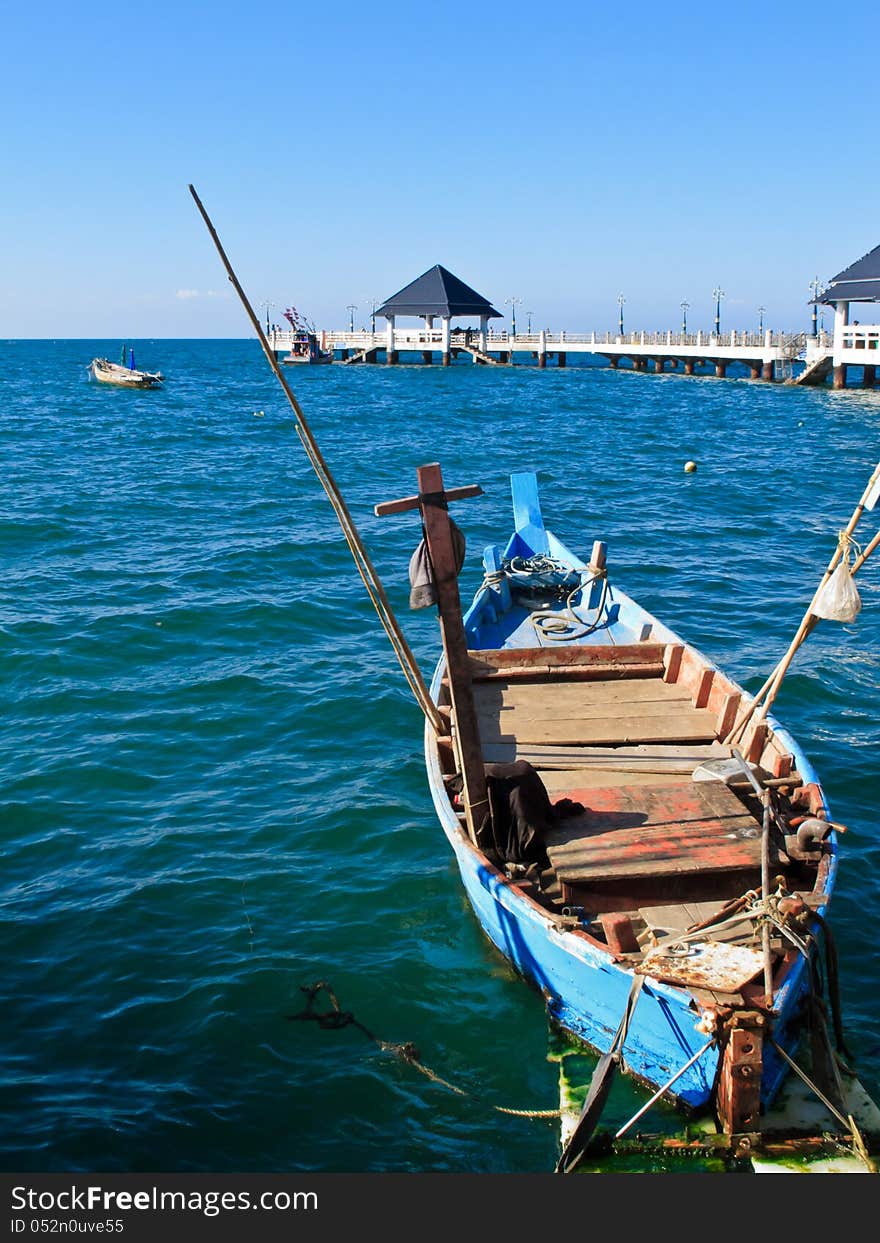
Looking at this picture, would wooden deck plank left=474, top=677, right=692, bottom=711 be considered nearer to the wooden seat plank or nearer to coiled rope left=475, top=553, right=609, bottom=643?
the wooden seat plank

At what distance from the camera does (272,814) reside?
11789mm

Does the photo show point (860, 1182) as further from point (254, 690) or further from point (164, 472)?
point (164, 472)

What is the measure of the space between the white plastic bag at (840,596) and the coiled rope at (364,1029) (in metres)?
4.31

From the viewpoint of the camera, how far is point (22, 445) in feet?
135

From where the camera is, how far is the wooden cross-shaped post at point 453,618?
773 centimetres

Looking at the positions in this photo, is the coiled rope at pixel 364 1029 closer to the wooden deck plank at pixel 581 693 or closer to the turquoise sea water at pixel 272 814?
the turquoise sea water at pixel 272 814

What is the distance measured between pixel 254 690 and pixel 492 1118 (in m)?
8.95

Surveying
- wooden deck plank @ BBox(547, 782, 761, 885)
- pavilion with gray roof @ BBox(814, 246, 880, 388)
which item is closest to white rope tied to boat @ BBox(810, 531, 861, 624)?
wooden deck plank @ BBox(547, 782, 761, 885)

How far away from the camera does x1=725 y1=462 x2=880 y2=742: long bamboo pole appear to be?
27.5ft

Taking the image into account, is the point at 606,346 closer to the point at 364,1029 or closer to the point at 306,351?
the point at 306,351

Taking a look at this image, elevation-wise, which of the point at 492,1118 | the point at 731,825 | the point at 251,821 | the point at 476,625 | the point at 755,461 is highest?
the point at 755,461

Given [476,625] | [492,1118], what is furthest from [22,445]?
[492,1118]

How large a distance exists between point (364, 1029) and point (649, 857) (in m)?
2.64

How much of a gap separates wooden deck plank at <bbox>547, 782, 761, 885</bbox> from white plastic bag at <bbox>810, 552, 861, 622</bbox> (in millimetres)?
1753
